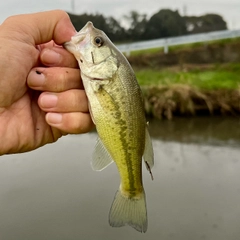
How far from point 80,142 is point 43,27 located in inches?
333

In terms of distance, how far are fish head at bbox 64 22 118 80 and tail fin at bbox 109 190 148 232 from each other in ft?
2.34

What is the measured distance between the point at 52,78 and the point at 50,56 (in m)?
0.12

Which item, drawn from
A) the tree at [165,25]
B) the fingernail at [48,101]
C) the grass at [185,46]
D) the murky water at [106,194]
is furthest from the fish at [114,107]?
the tree at [165,25]

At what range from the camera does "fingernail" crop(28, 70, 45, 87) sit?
2.40 m

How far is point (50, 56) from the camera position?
7.84 ft

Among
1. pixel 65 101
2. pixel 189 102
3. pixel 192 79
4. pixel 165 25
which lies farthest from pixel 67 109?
pixel 165 25

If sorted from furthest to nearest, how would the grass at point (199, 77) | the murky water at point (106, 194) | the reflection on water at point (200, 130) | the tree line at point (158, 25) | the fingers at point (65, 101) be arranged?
1. the tree line at point (158, 25)
2. the grass at point (199, 77)
3. the reflection on water at point (200, 130)
4. the murky water at point (106, 194)
5. the fingers at point (65, 101)

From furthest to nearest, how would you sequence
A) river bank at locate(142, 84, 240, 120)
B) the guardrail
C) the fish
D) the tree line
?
the tree line → the guardrail → river bank at locate(142, 84, 240, 120) → the fish

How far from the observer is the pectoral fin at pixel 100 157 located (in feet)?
7.55

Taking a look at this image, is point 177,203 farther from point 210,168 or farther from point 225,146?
point 225,146

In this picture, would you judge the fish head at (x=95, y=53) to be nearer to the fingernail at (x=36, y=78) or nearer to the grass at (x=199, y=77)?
the fingernail at (x=36, y=78)

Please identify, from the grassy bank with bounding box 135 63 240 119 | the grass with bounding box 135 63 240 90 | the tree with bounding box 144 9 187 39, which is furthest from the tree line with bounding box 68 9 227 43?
the grassy bank with bounding box 135 63 240 119

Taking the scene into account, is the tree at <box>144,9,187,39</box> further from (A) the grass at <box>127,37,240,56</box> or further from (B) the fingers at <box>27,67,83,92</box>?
(B) the fingers at <box>27,67,83,92</box>

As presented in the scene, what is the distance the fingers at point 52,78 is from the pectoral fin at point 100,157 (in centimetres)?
39
